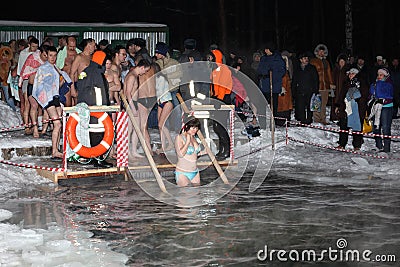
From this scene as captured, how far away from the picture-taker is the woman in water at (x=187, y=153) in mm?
12508

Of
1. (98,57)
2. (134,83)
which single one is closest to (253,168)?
(134,83)

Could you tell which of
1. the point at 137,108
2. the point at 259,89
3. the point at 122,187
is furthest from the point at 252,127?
the point at 122,187

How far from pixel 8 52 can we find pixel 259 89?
7.02m

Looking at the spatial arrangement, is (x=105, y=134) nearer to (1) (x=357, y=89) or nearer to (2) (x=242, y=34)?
(1) (x=357, y=89)

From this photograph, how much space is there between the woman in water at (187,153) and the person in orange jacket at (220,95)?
256 cm

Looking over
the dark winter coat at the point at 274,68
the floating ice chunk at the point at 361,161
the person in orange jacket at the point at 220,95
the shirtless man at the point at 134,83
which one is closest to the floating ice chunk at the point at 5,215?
the shirtless man at the point at 134,83

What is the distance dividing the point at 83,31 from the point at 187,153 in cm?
1369

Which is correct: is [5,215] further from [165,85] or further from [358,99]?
[358,99]

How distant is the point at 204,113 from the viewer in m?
15.0

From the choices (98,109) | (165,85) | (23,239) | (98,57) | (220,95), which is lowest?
(23,239)

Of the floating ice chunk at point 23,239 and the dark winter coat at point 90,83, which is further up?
the dark winter coat at point 90,83

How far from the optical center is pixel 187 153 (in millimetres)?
12570

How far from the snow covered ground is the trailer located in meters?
4.27

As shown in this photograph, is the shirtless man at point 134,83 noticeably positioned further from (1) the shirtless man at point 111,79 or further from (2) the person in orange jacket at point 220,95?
(2) the person in orange jacket at point 220,95
